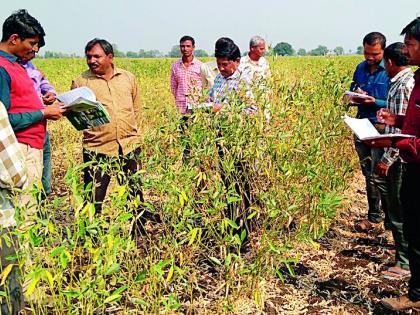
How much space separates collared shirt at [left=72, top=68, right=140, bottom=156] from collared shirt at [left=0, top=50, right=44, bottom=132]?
0.84m

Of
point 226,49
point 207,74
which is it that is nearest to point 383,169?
point 226,49

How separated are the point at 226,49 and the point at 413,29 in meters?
1.51

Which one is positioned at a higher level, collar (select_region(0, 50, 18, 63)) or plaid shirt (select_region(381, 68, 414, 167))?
collar (select_region(0, 50, 18, 63))

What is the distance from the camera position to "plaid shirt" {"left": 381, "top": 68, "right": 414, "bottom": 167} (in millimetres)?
3219

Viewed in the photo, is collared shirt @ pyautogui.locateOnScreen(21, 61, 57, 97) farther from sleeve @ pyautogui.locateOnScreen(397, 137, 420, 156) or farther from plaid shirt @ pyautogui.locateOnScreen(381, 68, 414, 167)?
sleeve @ pyautogui.locateOnScreen(397, 137, 420, 156)

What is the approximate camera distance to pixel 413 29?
250 cm

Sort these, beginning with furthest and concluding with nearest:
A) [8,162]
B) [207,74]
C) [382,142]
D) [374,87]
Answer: [207,74] → [374,87] → [382,142] → [8,162]

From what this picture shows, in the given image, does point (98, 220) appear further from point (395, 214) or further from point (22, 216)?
point (395, 214)

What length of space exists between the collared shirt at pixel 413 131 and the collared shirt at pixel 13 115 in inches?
85.3

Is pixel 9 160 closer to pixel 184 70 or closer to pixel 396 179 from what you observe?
pixel 396 179

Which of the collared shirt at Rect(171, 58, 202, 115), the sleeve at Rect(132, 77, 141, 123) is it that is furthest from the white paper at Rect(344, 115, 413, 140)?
the collared shirt at Rect(171, 58, 202, 115)

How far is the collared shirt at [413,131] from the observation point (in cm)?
251

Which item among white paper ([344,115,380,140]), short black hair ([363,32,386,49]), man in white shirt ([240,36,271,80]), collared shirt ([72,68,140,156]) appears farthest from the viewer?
man in white shirt ([240,36,271,80])

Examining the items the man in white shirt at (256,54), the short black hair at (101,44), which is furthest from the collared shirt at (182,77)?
the short black hair at (101,44)
